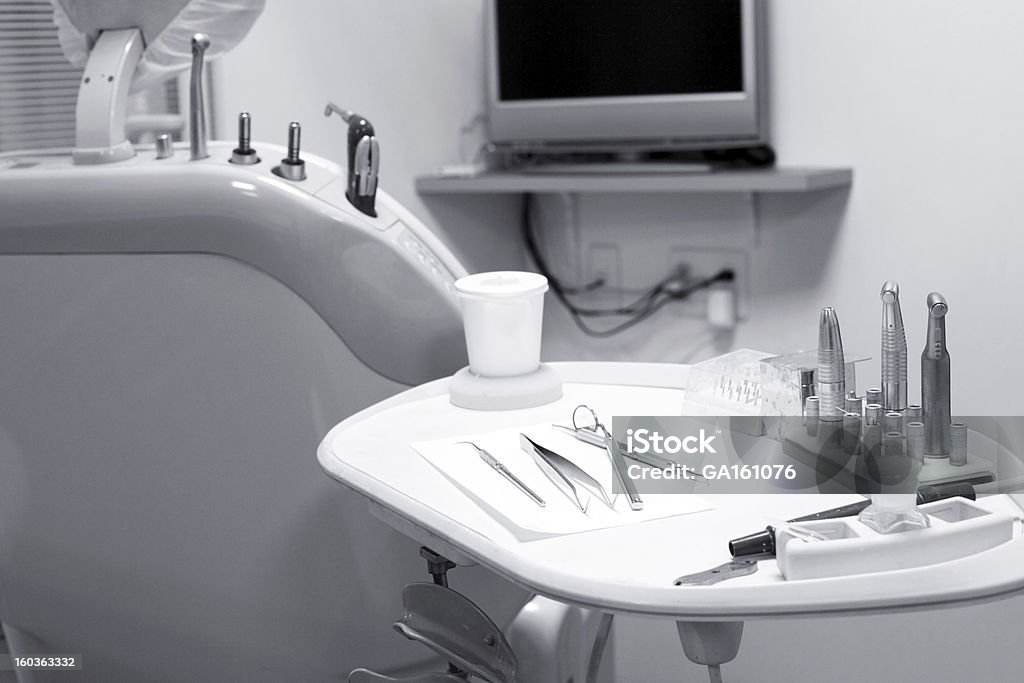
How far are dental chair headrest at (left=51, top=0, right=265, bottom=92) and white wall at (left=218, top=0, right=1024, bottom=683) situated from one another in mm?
1008

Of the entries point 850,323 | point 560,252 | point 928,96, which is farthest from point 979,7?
point 560,252

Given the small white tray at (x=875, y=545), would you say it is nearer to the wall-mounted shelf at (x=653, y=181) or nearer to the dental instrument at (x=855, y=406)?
the dental instrument at (x=855, y=406)

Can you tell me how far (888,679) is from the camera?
1.47m

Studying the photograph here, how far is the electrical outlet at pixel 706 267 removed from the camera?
2.86 m

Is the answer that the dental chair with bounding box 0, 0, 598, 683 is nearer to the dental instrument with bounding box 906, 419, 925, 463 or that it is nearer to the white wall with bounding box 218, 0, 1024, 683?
the dental instrument with bounding box 906, 419, 925, 463

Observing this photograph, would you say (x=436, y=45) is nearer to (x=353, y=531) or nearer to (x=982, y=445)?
(x=353, y=531)

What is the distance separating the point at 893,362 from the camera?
3.07ft

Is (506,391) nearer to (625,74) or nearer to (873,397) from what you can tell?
(873,397)

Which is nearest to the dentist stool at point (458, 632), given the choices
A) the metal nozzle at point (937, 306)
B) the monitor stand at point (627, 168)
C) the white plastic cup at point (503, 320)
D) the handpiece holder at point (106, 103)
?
the white plastic cup at point (503, 320)

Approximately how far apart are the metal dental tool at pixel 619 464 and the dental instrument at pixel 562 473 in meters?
0.02

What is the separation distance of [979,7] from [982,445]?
1.67 metres

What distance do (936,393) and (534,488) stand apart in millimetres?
353

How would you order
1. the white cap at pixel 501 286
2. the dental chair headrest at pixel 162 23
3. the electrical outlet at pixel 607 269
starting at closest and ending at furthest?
the white cap at pixel 501 286, the dental chair headrest at pixel 162 23, the electrical outlet at pixel 607 269

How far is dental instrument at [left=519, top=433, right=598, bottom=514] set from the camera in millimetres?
904
